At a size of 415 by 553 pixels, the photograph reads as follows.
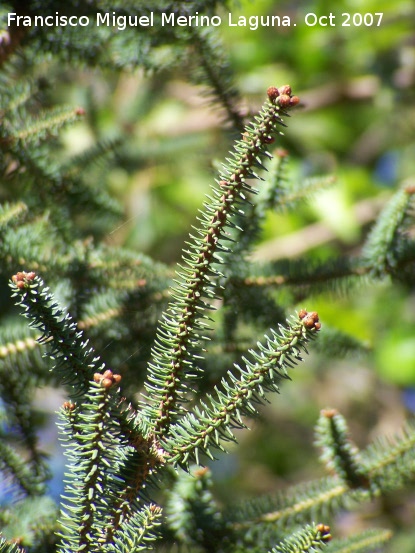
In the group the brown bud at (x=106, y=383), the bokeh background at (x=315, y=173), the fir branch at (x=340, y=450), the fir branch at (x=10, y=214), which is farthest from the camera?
the bokeh background at (x=315, y=173)

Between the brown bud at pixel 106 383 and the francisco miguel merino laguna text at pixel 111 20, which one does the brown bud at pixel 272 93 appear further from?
the francisco miguel merino laguna text at pixel 111 20

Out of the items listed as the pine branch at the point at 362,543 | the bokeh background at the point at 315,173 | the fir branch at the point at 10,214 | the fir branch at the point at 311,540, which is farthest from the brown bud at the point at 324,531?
the bokeh background at the point at 315,173

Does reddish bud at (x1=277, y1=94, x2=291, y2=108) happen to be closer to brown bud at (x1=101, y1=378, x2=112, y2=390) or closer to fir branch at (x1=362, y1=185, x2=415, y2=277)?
brown bud at (x1=101, y1=378, x2=112, y2=390)

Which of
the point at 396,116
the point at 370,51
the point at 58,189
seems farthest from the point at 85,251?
the point at 396,116

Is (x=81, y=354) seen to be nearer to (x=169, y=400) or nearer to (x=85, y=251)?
(x=169, y=400)

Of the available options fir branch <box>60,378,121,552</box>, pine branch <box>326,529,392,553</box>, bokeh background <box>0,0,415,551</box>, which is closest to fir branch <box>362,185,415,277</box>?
pine branch <box>326,529,392,553</box>

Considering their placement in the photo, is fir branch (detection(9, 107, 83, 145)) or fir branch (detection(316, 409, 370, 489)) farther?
fir branch (detection(9, 107, 83, 145))

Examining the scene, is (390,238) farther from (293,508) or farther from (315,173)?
(315,173)

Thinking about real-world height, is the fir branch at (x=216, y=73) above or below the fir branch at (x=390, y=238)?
above
